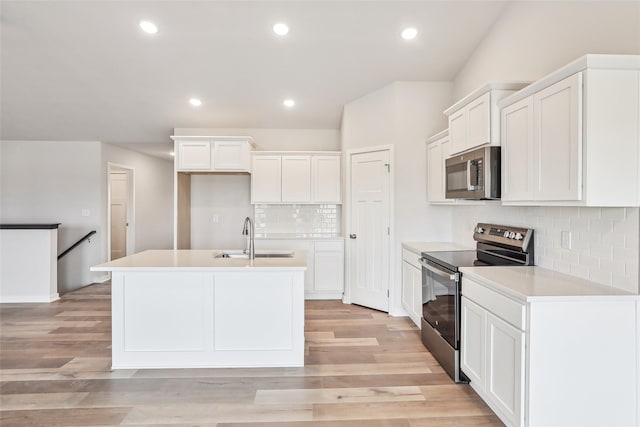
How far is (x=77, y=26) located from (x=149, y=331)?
2.92 m

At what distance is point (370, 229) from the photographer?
437cm

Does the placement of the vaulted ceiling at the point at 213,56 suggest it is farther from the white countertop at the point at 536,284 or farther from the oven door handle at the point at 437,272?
the white countertop at the point at 536,284

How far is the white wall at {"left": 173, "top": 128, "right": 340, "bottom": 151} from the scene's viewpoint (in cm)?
554

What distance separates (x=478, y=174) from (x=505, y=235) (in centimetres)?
60

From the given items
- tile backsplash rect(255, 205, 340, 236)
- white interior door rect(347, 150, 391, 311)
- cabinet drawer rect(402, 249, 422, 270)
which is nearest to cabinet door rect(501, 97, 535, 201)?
cabinet drawer rect(402, 249, 422, 270)

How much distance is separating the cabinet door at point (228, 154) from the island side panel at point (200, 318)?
7.97 ft

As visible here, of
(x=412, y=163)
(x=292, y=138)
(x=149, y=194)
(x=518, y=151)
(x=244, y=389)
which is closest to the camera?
(x=518, y=151)

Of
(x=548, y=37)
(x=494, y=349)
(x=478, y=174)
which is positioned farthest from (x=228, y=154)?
(x=494, y=349)

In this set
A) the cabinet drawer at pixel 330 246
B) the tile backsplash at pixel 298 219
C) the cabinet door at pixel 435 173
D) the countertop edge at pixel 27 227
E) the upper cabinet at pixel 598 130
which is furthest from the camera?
the tile backsplash at pixel 298 219

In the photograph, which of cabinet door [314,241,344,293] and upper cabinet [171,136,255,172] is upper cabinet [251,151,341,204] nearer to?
upper cabinet [171,136,255,172]

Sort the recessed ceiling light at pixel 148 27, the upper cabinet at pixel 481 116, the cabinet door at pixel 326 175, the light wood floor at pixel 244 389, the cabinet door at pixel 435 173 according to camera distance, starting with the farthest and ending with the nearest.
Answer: the cabinet door at pixel 326 175 → the cabinet door at pixel 435 173 → the recessed ceiling light at pixel 148 27 → the upper cabinet at pixel 481 116 → the light wood floor at pixel 244 389

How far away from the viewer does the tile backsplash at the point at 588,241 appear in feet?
6.06

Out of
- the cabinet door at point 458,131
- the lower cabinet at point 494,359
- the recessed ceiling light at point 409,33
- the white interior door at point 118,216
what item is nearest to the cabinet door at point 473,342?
the lower cabinet at point 494,359

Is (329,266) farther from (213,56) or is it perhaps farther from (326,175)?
(213,56)
